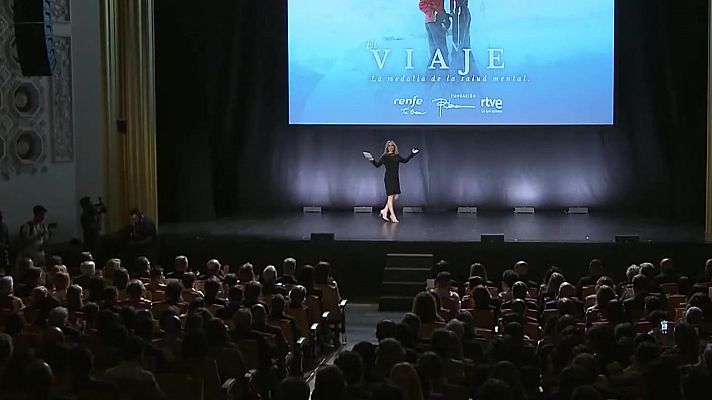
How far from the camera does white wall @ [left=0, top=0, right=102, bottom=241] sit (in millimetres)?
15086

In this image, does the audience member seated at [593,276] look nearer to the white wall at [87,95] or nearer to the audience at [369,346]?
the audience at [369,346]

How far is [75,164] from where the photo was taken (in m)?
16.5

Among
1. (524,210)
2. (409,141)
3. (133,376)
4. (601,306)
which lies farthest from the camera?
(409,141)

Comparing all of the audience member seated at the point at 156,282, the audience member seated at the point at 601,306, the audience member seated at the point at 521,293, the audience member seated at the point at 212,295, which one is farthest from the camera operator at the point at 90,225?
the audience member seated at the point at 601,306

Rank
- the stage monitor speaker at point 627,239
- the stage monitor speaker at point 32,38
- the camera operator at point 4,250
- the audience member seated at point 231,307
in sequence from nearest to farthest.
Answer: the audience member seated at point 231,307, the stage monitor speaker at point 32,38, the camera operator at point 4,250, the stage monitor speaker at point 627,239

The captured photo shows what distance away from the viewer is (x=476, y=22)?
18594 mm

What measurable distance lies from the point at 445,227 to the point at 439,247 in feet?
6.50

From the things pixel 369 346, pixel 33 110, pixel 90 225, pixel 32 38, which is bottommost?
pixel 369 346

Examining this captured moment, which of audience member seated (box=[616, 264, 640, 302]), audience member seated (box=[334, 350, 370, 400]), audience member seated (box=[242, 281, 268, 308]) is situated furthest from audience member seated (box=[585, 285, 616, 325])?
audience member seated (box=[334, 350, 370, 400])

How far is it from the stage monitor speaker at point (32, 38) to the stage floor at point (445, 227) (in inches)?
152

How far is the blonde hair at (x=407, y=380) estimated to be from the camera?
604 cm

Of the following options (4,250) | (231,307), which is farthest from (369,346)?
(4,250)

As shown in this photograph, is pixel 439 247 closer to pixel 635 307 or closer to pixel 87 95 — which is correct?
pixel 635 307

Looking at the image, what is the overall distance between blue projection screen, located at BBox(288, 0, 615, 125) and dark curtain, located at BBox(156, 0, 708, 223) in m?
0.44
